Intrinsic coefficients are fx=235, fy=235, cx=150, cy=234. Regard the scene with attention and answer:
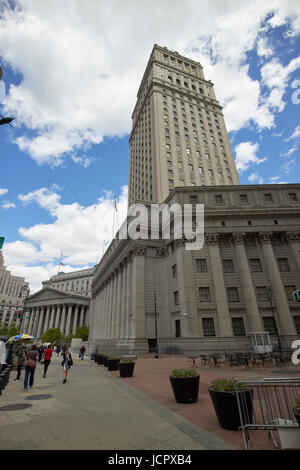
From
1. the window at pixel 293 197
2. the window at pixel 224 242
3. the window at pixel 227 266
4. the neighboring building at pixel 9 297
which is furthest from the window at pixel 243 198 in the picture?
the neighboring building at pixel 9 297

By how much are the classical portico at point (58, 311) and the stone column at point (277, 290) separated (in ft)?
292

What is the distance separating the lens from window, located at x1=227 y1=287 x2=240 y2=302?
30484mm

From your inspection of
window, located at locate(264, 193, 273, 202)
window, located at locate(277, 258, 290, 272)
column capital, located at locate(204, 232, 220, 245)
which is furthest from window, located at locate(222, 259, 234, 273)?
window, located at locate(264, 193, 273, 202)

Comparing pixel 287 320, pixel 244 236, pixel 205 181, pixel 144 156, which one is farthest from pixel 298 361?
pixel 144 156

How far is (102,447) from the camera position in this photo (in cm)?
493

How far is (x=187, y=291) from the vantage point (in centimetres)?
3006

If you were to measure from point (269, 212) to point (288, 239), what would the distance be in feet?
14.7

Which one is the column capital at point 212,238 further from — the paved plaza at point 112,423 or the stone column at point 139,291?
the paved plaza at point 112,423

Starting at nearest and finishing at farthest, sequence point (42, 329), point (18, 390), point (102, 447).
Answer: point (102, 447), point (18, 390), point (42, 329)

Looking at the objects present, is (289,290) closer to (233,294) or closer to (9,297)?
(233,294)

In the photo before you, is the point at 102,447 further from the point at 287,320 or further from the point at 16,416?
the point at 287,320

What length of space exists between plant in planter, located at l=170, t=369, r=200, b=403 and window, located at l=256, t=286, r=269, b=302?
986 inches

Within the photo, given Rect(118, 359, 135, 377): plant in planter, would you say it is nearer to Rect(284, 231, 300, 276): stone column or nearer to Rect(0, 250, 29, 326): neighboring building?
Rect(284, 231, 300, 276): stone column

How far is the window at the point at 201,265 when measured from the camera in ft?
103
